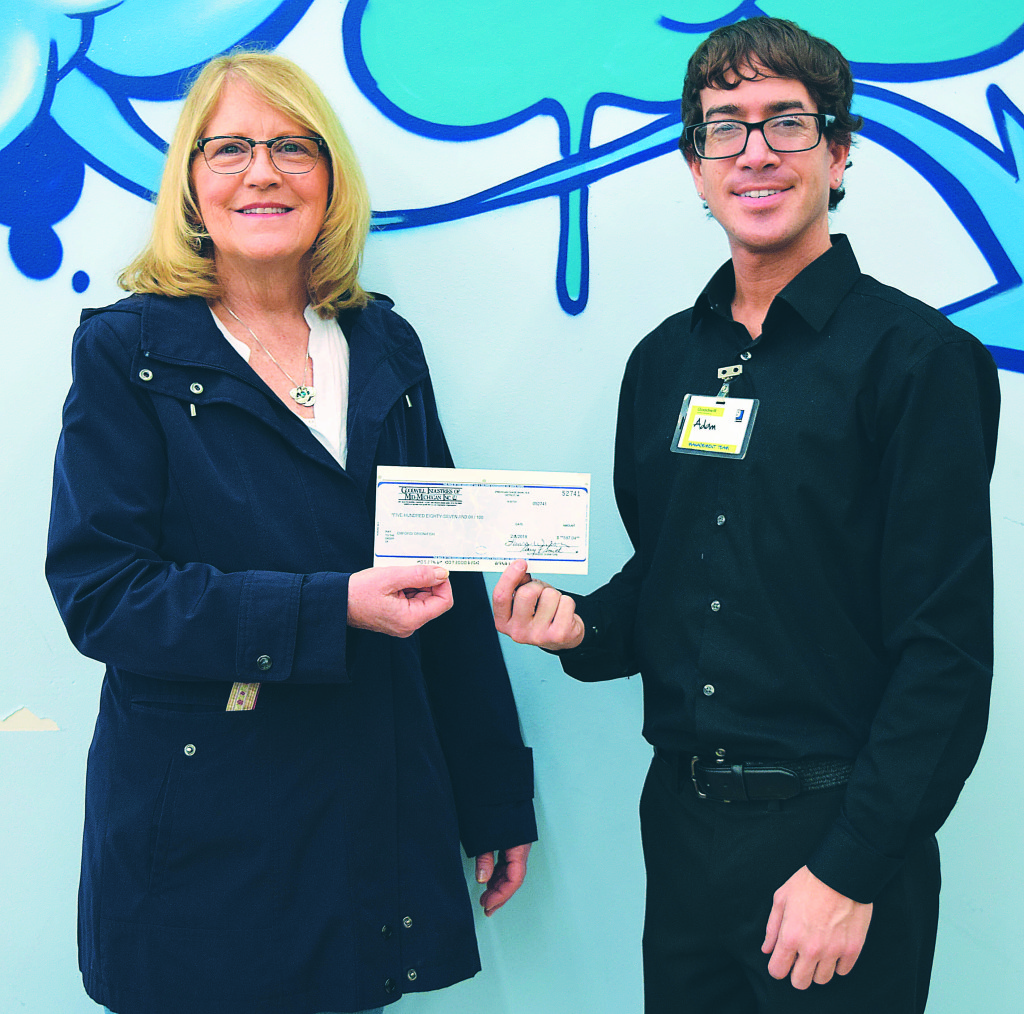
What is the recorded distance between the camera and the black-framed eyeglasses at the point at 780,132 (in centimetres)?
138

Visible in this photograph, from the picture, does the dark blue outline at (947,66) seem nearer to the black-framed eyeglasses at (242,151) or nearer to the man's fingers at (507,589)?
the black-framed eyeglasses at (242,151)

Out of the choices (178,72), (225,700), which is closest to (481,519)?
(225,700)

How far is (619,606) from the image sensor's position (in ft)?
5.19

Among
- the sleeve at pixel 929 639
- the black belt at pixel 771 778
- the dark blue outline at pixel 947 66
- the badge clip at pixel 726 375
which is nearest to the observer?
the sleeve at pixel 929 639

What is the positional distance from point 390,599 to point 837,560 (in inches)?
25.1

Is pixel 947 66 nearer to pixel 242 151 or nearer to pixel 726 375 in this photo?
pixel 726 375

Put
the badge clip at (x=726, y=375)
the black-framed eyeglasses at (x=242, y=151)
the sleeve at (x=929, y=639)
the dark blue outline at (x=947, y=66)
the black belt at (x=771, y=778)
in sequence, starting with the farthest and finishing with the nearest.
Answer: the dark blue outline at (x=947, y=66) < the black-framed eyeglasses at (x=242, y=151) < the badge clip at (x=726, y=375) < the black belt at (x=771, y=778) < the sleeve at (x=929, y=639)

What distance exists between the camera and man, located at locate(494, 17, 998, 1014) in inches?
47.7

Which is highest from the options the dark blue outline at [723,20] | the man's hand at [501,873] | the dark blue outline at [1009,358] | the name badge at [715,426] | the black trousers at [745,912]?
the dark blue outline at [723,20]

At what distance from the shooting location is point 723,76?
1415mm

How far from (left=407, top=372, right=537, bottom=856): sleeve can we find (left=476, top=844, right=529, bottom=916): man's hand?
7cm

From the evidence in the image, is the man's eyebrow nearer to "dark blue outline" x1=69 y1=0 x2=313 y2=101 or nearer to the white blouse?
the white blouse
